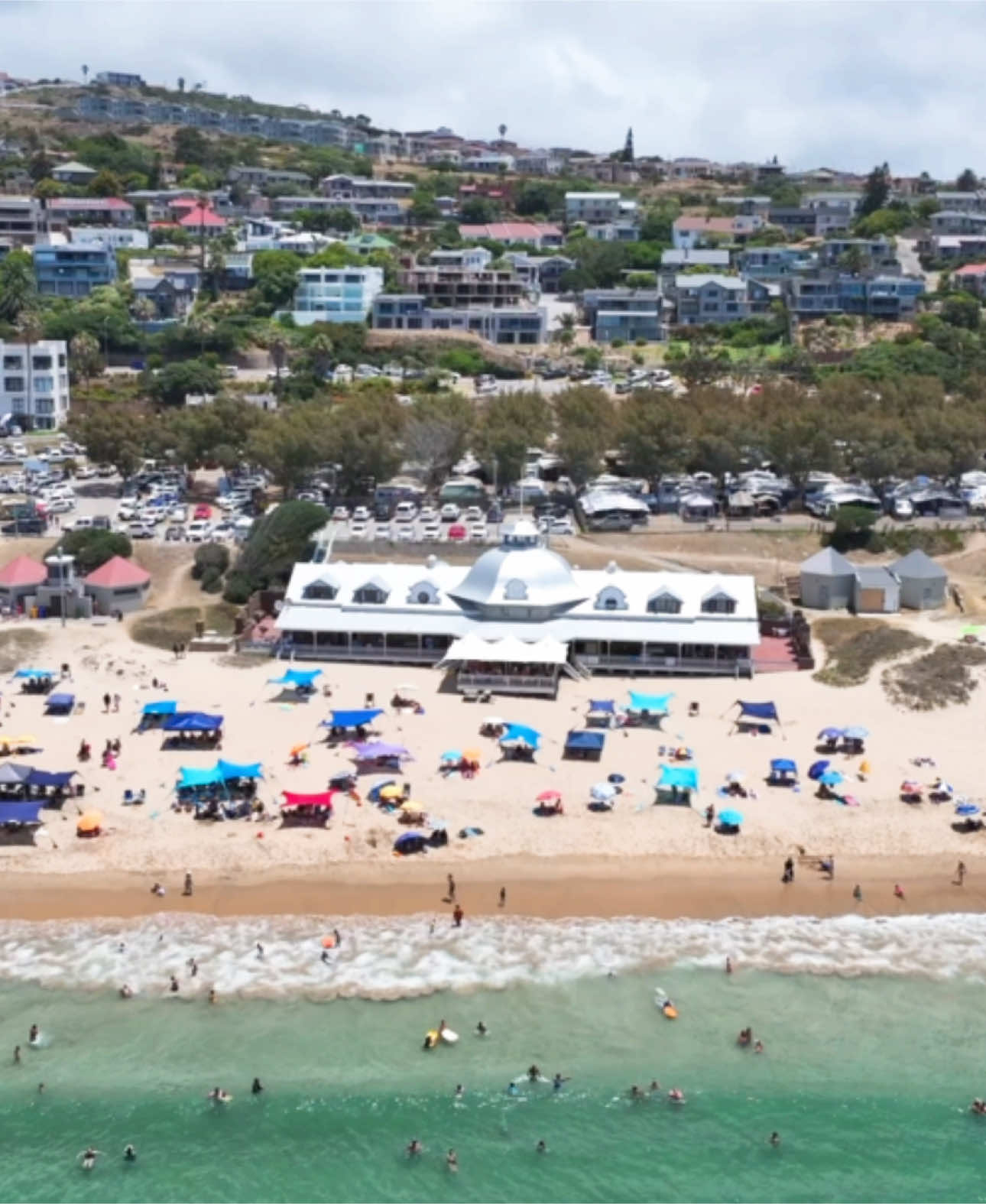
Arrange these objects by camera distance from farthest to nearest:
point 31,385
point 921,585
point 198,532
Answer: point 31,385 < point 198,532 < point 921,585

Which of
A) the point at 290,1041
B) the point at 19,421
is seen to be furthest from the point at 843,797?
the point at 19,421

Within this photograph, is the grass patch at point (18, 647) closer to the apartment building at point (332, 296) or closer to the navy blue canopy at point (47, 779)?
the navy blue canopy at point (47, 779)

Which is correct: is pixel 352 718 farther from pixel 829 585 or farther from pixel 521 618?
pixel 829 585

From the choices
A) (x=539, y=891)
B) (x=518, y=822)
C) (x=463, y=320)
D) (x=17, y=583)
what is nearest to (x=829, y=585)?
(x=518, y=822)

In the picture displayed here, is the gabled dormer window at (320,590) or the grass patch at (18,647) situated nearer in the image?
the grass patch at (18,647)

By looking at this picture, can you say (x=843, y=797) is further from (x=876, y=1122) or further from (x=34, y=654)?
(x=34, y=654)

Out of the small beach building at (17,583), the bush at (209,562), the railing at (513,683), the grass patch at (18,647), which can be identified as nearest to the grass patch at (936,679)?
the railing at (513,683)
